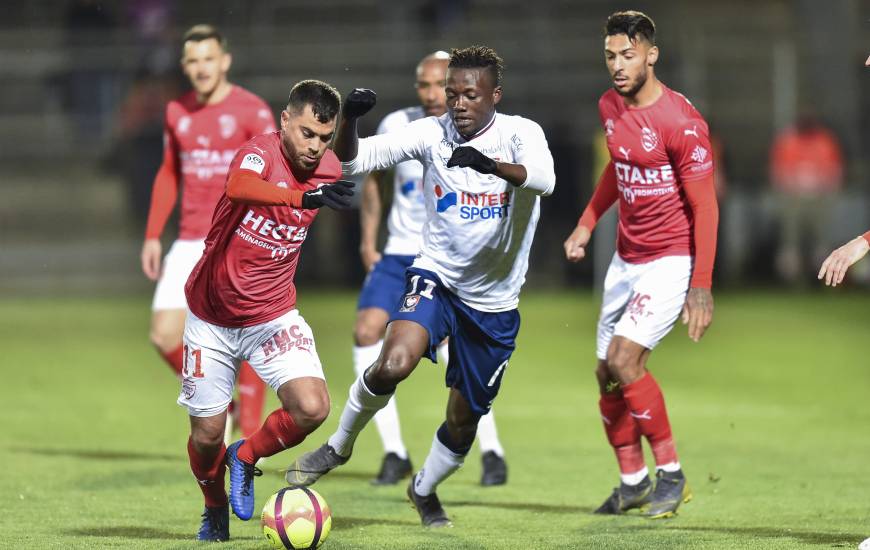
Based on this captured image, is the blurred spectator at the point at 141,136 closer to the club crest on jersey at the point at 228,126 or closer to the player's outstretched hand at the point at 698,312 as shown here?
the club crest on jersey at the point at 228,126

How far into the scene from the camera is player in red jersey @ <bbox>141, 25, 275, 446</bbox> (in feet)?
29.3

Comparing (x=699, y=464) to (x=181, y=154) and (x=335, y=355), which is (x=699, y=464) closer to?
(x=181, y=154)

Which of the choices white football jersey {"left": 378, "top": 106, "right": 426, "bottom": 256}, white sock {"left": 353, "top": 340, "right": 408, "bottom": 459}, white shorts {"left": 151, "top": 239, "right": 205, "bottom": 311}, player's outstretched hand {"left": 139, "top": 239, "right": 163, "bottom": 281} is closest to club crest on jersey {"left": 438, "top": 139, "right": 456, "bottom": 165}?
white football jersey {"left": 378, "top": 106, "right": 426, "bottom": 256}

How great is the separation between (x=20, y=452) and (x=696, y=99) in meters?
14.0

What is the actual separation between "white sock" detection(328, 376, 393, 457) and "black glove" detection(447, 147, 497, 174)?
50.3 inches

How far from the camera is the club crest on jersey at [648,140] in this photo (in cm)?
730

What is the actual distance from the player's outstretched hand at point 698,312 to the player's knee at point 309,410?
1.87 m

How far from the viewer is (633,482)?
760 centimetres

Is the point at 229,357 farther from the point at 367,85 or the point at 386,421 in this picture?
the point at 367,85

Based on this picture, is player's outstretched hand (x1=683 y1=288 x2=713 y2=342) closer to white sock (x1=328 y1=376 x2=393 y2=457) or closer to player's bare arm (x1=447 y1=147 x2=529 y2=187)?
player's bare arm (x1=447 y1=147 x2=529 y2=187)

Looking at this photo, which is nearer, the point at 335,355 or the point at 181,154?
the point at 181,154

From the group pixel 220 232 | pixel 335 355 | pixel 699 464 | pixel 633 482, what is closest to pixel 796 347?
pixel 335 355

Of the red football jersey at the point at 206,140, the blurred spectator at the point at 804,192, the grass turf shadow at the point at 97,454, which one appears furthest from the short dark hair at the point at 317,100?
the blurred spectator at the point at 804,192

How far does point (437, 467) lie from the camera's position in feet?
23.4
